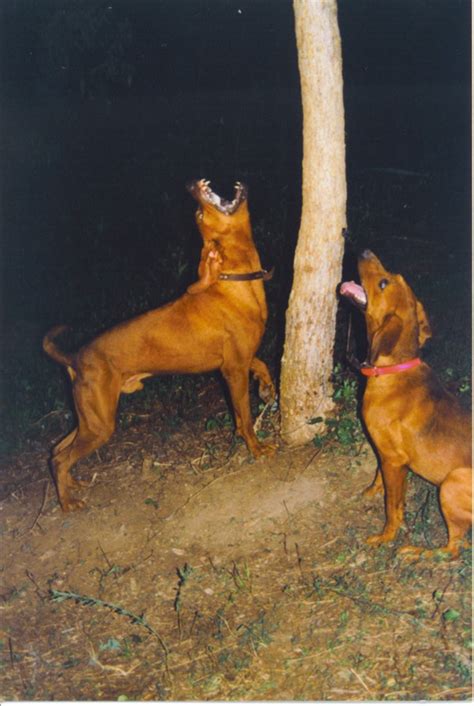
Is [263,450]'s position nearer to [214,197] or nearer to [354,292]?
[354,292]

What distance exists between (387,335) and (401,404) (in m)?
0.46

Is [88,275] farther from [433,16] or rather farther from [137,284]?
[433,16]

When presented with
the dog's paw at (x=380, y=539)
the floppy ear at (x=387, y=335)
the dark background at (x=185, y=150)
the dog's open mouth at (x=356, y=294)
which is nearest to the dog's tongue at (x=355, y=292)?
the dog's open mouth at (x=356, y=294)

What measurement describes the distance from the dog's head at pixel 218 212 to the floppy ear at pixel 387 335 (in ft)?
5.42

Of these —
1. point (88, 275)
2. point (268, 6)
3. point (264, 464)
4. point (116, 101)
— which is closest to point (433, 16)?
point (268, 6)

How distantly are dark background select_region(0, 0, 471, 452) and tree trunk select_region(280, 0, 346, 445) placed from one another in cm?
172

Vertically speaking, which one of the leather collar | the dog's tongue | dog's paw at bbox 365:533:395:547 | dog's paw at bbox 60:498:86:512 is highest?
the dog's tongue

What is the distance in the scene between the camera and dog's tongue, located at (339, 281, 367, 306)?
4691mm

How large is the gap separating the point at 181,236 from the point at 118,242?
3.99ft

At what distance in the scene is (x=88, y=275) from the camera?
11.5 m

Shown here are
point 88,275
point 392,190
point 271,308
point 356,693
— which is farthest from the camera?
point 392,190

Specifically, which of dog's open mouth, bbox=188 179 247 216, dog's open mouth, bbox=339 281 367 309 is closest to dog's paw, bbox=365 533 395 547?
dog's open mouth, bbox=339 281 367 309

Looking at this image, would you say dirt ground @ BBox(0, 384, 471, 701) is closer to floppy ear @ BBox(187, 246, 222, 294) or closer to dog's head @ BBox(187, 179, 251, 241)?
floppy ear @ BBox(187, 246, 222, 294)

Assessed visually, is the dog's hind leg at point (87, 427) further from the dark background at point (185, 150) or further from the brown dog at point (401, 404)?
the brown dog at point (401, 404)
